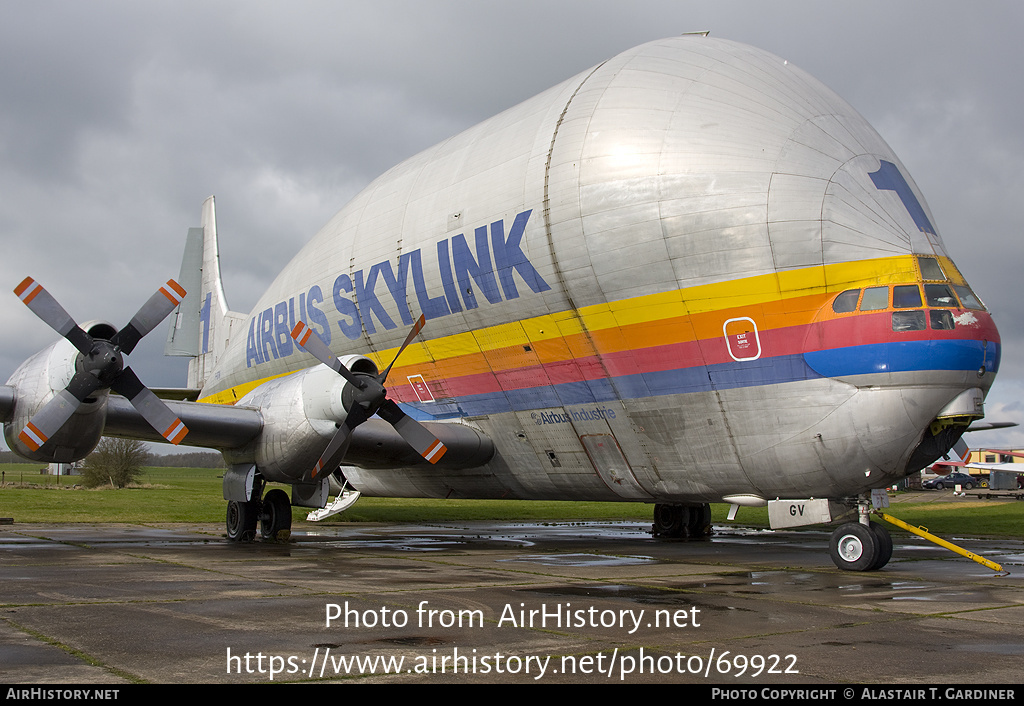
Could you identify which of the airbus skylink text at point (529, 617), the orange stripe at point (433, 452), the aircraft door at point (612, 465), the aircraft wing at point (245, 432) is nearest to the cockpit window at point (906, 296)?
the aircraft door at point (612, 465)

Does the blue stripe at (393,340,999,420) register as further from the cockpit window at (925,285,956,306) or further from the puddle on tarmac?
the puddle on tarmac

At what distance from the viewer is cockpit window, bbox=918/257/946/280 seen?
11797 mm

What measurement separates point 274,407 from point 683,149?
849 centimetres

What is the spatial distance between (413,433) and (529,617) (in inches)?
290

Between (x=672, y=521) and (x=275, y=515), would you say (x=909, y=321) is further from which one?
(x=275, y=515)

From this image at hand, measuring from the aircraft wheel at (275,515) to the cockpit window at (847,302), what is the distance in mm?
11283

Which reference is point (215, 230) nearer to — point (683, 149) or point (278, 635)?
point (683, 149)

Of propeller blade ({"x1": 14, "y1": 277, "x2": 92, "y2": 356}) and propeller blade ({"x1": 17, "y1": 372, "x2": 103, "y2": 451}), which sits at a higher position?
propeller blade ({"x1": 14, "y1": 277, "x2": 92, "y2": 356})

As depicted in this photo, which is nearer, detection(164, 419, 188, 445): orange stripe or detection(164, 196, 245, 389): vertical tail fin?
detection(164, 419, 188, 445): orange stripe

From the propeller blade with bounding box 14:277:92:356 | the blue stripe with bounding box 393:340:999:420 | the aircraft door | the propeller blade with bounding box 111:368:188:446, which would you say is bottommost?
the aircraft door

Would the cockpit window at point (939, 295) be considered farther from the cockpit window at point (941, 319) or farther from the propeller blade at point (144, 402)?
the propeller blade at point (144, 402)

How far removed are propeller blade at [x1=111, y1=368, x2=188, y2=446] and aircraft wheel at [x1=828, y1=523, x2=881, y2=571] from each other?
1034cm

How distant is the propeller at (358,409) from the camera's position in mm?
13992

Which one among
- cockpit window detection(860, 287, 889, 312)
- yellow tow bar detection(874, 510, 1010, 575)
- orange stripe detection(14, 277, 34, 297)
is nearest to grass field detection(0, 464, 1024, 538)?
yellow tow bar detection(874, 510, 1010, 575)
